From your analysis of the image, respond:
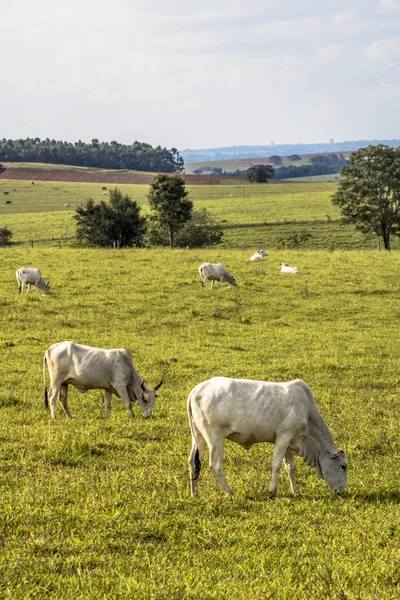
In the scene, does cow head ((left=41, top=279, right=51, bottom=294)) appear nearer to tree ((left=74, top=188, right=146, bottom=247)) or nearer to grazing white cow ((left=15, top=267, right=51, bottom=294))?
grazing white cow ((left=15, top=267, right=51, bottom=294))

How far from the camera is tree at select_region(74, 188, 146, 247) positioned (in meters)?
70.8

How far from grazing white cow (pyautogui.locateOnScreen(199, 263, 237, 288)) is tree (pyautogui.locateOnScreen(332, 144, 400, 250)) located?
30344mm

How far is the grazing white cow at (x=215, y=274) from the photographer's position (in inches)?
1341

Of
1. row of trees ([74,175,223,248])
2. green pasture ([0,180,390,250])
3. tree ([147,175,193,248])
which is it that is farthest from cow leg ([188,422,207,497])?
row of trees ([74,175,223,248])

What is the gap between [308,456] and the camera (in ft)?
34.5

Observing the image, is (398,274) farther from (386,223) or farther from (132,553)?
(132,553)

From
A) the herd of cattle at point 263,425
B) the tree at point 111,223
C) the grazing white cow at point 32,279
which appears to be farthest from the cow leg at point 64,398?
the tree at point 111,223

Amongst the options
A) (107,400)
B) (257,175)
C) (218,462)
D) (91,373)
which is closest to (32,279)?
(107,400)

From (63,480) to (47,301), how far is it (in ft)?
66.9

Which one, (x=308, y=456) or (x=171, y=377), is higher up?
(x=308, y=456)

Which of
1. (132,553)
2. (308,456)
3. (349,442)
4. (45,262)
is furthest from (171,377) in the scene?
(45,262)

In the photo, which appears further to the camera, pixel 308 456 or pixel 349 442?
pixel 349 442

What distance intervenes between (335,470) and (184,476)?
2306 millimetres

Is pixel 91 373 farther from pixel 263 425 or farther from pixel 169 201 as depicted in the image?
pixel 169 201
